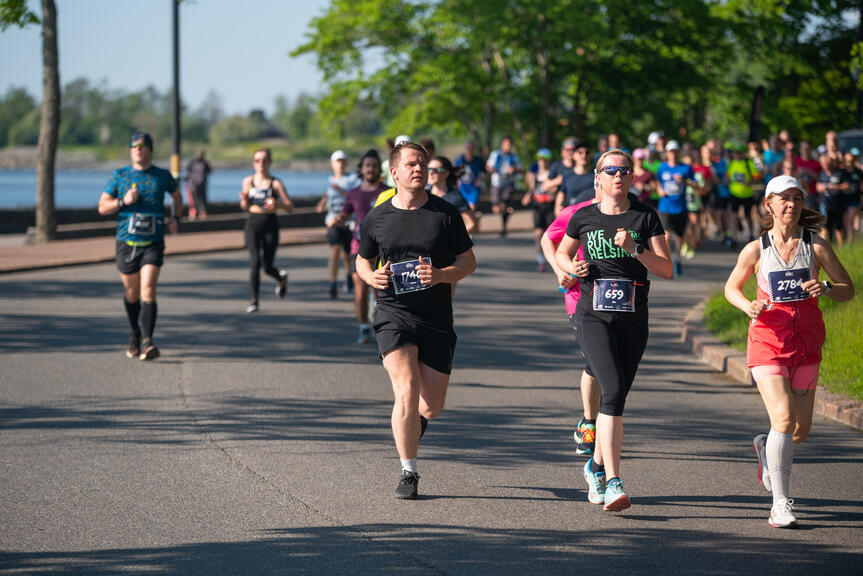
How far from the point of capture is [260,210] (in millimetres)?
13773

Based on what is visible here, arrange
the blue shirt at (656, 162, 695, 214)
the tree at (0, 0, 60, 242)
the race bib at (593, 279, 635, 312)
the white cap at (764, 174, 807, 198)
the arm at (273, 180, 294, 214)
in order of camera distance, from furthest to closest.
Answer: the tree at (0, 0, 60, 242) → the blue shirt at (656, 162, 695, 214) → the arm at (273, 180, 294, 214) → the race bib at (593, 279, 635, 312) → the white cap at (764, 174, 807, 198)

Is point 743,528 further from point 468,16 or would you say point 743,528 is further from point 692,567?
point 468,16

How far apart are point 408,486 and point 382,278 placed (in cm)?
105

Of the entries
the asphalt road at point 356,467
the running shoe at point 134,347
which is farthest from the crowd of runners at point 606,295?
the running shoe at point 134,347

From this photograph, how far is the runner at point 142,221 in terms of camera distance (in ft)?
34.5

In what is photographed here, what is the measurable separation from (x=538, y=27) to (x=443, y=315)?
33737mm

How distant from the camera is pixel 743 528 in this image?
571 centimetres

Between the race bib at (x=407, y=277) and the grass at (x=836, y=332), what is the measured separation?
388 centimetres

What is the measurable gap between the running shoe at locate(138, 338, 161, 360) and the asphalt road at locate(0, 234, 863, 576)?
0.39ft

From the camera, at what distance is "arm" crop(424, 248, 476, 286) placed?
613 cm

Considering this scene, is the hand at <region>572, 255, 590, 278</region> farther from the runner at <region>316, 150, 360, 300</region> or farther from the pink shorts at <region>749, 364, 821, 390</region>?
the runner at <region>316, 150, 360, 300</region>

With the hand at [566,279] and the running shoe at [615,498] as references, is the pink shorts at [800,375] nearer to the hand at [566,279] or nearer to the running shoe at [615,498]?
the running shoe at [615,498]

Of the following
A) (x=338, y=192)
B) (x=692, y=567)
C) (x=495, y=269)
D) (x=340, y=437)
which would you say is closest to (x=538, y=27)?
(x=495, y=269)

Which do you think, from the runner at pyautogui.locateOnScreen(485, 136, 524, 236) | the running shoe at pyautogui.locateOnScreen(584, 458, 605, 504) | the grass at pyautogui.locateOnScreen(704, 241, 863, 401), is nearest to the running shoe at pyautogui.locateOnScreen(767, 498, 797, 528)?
the running shoe at pyautogui.locateOnScreen(584, 458, 605, 504)
